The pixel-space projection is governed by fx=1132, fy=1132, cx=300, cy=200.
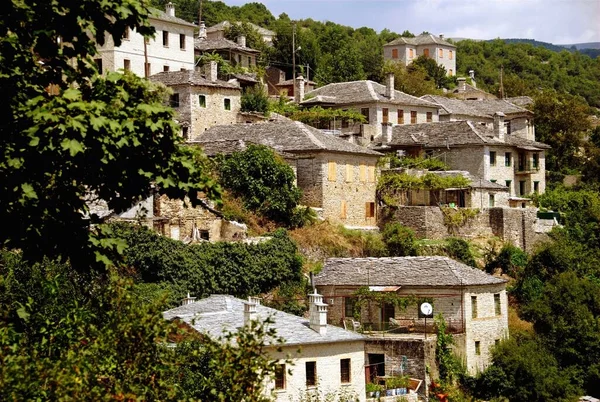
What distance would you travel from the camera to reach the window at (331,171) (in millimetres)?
49062

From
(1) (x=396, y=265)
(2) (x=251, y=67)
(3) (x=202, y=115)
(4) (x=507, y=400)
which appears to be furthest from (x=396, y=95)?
(4) (x=507, y=400)

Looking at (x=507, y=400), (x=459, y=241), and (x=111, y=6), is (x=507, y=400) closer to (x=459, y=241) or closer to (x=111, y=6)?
(x=459, y=241)

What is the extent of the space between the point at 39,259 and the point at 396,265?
94.6 ft

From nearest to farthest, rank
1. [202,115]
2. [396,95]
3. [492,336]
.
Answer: [492,336] < [202,115] < [396,95]

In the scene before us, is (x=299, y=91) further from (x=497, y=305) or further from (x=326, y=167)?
(x=497, y=305)

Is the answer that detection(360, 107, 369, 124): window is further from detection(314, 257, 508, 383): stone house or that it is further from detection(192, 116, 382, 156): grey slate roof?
detection(314, 257, 508, 383): stone house

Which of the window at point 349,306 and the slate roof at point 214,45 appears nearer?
the window at point 349,306

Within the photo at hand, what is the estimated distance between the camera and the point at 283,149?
49.4m

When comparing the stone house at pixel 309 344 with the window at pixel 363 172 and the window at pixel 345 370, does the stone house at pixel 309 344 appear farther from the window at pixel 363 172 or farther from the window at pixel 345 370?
the window at pixel 363 172

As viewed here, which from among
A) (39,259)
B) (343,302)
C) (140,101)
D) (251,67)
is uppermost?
(251,67)

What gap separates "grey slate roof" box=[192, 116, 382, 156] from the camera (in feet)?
163

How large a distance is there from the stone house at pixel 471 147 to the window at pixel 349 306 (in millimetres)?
20652

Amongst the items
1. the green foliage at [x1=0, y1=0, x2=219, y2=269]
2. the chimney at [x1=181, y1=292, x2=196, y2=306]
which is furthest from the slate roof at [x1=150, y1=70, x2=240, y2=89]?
the green foliage at [x1=0, y1=0, x2=219, y2=269]

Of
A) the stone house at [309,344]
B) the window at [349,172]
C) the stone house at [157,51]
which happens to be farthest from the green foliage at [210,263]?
the stone house at [157,51]
